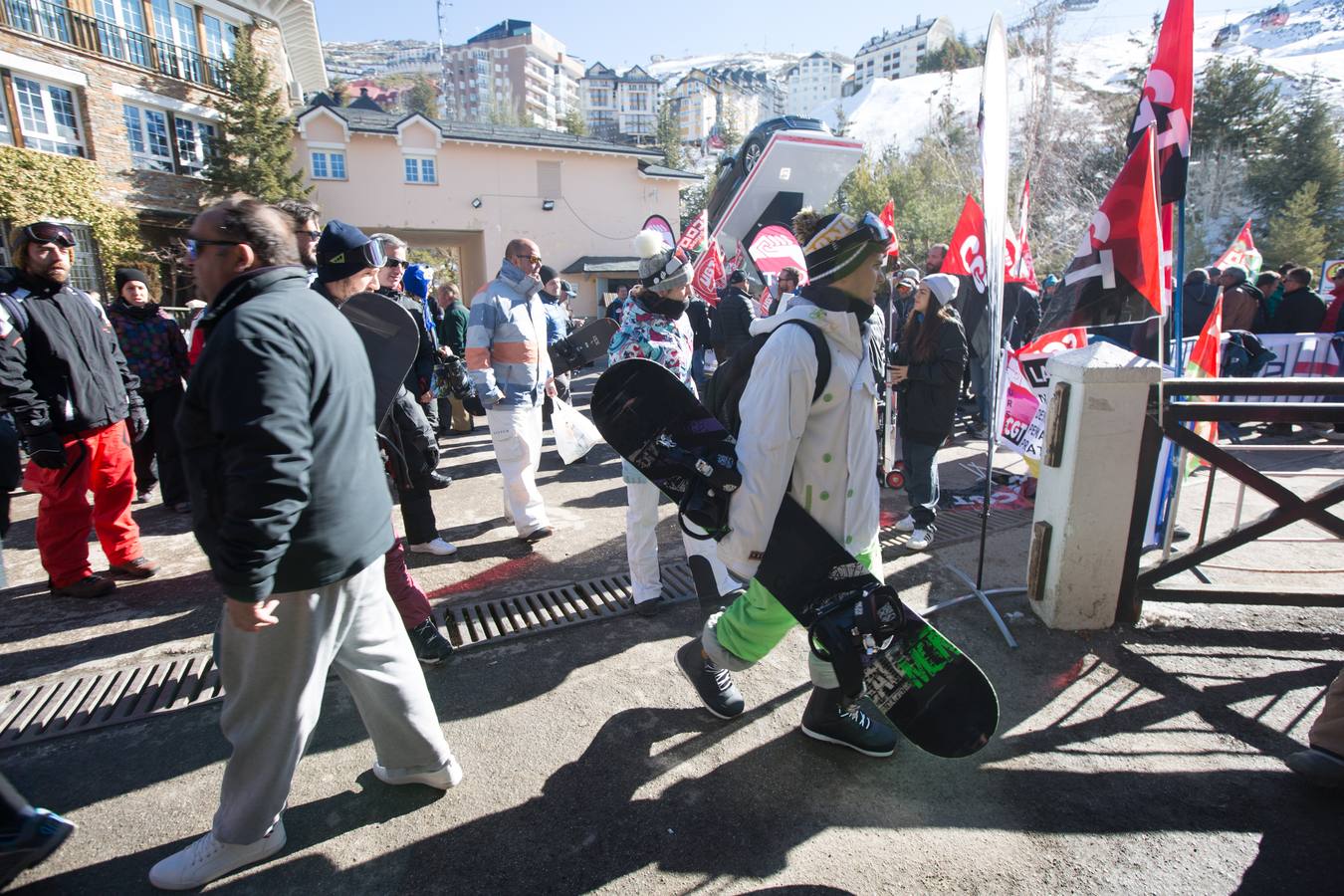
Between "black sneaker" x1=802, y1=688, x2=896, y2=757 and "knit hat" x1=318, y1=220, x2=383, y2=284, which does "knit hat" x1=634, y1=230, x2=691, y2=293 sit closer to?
"knit hat" x1=318, y1=220, x2=383, y2=284

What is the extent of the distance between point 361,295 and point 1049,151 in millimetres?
40642

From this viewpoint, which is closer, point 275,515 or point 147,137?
point 275,515

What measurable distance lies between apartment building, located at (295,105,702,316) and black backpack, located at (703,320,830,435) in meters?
24.5

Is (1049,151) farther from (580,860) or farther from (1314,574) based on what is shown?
(580,860)

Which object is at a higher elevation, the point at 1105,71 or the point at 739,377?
the point at 1105,71

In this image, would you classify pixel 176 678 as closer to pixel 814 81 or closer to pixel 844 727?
pixel 844 727

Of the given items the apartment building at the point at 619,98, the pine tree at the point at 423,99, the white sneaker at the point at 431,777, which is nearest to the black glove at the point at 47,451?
the white sneaker at the point at 431,777

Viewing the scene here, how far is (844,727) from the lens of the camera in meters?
2.70

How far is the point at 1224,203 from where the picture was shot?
38906 mm

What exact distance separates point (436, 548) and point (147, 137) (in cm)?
2345

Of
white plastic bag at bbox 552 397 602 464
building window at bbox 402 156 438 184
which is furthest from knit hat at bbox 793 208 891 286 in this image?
building window at bbox 402 156 438 184

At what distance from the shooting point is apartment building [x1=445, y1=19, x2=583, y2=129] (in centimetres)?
11450

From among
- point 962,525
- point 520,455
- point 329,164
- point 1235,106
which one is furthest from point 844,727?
point 1235,106

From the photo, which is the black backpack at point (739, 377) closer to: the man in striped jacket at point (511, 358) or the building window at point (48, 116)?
the man in striped jacket at point (511, 358)
